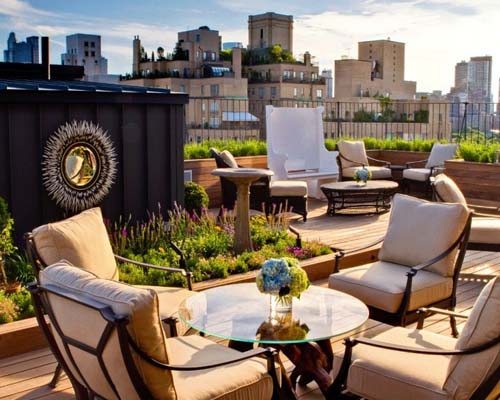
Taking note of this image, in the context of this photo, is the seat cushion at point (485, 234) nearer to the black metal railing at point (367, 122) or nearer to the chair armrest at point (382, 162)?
the chair armrest at point (382, 162)

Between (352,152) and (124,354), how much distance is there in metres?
8.98

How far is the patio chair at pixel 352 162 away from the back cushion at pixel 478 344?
793 centimetres

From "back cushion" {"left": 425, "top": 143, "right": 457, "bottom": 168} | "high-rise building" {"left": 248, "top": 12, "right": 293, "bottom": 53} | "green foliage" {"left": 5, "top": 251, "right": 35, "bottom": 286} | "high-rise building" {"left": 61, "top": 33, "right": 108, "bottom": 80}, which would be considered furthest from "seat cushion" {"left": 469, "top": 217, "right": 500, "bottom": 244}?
"high-rise building" {"left": 248, "top": 12, "right": 293, "bottom": 53}

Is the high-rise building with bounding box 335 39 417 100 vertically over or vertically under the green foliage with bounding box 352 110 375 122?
over

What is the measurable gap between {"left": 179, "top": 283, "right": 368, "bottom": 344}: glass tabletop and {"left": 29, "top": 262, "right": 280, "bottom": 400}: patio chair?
18cm

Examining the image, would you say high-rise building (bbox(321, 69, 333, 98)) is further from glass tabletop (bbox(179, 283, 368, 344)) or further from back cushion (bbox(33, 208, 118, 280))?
glass tabletop (bbox(179, 283, 368, 344))

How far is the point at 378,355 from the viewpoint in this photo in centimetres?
322

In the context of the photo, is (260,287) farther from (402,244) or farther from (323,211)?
(323,211)

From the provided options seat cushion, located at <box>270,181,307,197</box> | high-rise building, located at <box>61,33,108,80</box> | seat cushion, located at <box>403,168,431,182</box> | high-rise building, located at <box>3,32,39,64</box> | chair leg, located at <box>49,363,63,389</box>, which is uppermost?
high-rise building, located at <box>61,33,108,80</box>

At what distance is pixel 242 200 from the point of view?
6.07 metres

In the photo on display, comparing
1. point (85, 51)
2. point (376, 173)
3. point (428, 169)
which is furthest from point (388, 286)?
point (85, 51)

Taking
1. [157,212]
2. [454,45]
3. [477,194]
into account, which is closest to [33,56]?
[157,212]

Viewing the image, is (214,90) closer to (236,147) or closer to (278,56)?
(278,56)

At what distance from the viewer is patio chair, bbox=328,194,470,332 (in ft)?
14.4
